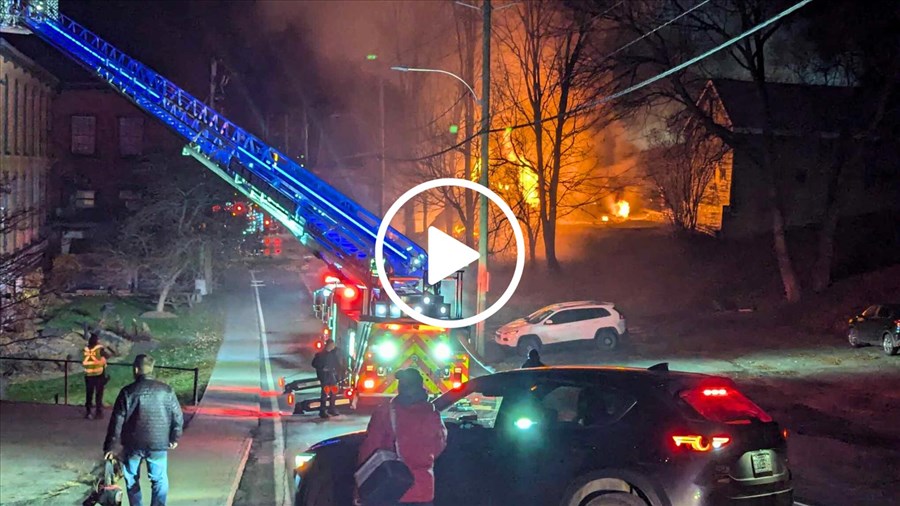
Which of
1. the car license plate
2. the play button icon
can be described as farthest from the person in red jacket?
the play button icon

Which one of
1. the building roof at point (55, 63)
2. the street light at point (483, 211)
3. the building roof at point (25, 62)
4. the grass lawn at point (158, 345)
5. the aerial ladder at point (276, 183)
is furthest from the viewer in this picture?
the building roof at point (55, 63)

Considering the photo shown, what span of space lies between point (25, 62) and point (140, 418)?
30.1 m

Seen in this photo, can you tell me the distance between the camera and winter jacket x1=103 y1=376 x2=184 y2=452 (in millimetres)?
6875

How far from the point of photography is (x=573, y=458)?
565 centimetres

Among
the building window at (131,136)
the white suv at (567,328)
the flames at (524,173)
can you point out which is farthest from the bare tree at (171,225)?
the white suv at (567,328)

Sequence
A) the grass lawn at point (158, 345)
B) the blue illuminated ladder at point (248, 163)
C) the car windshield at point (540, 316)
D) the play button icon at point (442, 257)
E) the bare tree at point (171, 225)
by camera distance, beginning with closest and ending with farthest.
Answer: the play button icon at point (442, 257) → the blue illuminated ladder at point (248, 163) → the grass lawn at point (158, 345) → the car windshield at point (540, 316) → the bare tree at point (171, 225)

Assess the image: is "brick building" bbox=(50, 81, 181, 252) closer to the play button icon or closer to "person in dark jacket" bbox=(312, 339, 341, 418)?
the play button icon

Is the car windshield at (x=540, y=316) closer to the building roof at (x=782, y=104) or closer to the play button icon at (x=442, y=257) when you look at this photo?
the play button icon at (x=442, y=257)

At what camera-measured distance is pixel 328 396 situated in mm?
14172

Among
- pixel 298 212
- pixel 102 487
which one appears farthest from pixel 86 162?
pixel 102 487

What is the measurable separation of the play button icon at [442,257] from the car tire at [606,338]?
19.4 feet

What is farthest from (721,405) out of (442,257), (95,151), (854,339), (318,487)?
(95,151)

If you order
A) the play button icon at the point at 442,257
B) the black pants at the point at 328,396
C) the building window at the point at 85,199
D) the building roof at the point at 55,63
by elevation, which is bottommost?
the black pants at the point at 328,396

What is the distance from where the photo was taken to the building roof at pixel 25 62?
28453 millimetres
